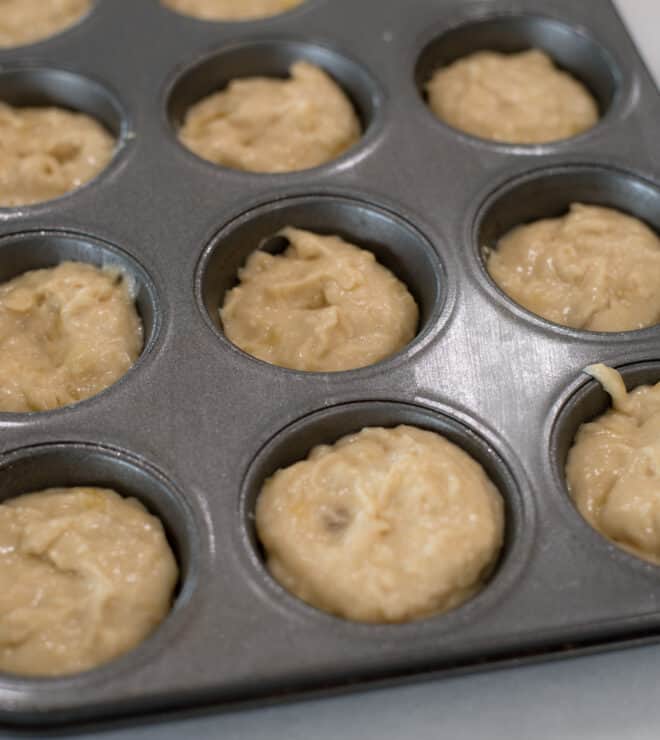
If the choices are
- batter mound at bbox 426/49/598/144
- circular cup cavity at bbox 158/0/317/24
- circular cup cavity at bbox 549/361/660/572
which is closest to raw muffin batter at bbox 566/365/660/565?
circular cup cavity at bbox 549/361/660/572

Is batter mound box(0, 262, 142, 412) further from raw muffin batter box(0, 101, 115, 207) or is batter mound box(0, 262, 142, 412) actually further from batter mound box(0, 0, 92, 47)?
batter mound box(0, 0, 92, 47)

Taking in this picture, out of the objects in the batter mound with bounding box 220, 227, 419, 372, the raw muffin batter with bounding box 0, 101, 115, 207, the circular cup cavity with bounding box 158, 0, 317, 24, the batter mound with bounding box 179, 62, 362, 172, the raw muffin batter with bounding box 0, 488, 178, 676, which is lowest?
the raw muffin batter with bounding box 0, 488, 178, 676

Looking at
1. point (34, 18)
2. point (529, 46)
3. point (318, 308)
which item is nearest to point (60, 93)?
point (34, 18)

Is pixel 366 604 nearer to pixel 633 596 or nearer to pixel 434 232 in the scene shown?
pixel 633 596

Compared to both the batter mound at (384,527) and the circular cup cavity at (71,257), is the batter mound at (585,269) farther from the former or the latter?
the circular cup cavity at (71,257)

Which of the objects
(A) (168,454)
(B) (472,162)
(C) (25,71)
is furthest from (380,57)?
(A) (168,454)

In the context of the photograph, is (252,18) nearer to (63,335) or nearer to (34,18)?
(34,18)
